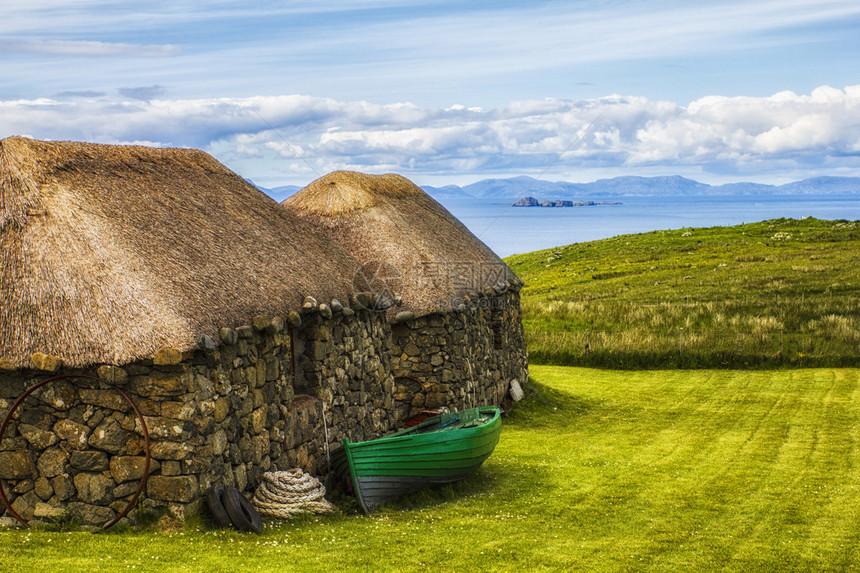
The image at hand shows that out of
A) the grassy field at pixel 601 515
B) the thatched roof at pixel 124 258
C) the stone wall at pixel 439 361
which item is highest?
the thatched roof at pixel 124 258

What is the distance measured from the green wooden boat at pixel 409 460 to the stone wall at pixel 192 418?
1141 mm

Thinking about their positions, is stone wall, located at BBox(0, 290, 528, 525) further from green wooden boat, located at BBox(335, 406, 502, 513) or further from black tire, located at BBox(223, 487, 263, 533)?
green wooden boat, located at BBox(335, 406, 502, 513)

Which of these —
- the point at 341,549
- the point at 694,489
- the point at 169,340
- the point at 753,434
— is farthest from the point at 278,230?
the point at 753,434

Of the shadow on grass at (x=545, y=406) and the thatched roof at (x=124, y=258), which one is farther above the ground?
the thatched roof at (x=124, y=258)

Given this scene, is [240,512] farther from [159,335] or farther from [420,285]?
[420,285]

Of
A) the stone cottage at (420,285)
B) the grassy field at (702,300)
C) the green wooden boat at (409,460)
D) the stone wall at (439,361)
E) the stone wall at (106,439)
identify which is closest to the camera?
the stone wall at (106,439)

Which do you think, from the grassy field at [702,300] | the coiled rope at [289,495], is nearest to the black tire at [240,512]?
the coiled rope at [289,495]

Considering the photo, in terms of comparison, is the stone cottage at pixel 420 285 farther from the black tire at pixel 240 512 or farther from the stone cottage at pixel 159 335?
the black tire at pixel 240 512

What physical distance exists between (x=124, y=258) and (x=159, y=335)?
1.46 m

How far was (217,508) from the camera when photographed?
1052 centimetres

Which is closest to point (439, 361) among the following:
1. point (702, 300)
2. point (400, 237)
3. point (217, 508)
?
point (400, 237)

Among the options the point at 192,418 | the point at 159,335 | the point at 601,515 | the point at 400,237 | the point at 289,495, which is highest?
the point at 400,237

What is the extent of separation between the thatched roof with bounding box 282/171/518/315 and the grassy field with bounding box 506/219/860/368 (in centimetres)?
1033

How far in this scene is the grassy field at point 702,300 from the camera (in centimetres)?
2958
